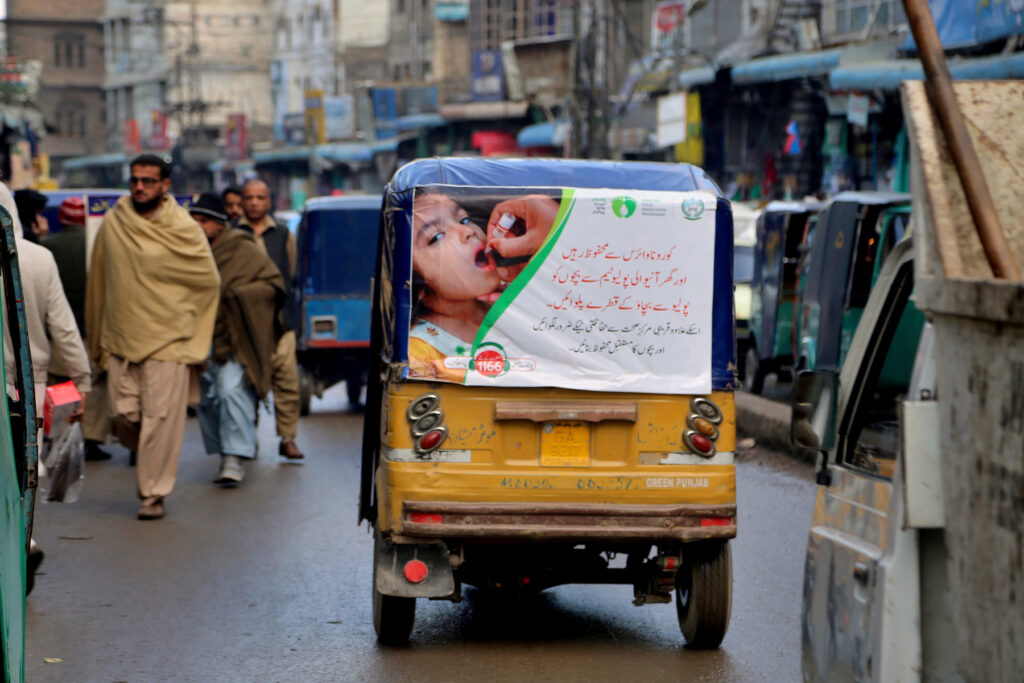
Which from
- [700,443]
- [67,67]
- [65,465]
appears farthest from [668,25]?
[67,67]

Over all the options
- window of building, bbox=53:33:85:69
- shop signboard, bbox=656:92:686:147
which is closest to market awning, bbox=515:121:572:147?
shop signboard, bbox=656:92:686:147

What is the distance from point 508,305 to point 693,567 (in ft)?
4.13

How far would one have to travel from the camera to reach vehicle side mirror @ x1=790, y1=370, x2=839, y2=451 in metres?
3.77

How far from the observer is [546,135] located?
40.7 meters

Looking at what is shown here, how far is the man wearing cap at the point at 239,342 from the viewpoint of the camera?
10297 mm

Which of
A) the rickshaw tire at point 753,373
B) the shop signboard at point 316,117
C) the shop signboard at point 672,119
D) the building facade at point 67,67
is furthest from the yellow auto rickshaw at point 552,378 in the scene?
the building facade at point 67,67

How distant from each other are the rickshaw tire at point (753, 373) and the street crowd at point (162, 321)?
577cm

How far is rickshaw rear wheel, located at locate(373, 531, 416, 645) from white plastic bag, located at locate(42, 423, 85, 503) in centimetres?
189

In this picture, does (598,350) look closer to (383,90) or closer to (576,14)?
(576,14)

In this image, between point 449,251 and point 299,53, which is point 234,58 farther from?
point 449,251

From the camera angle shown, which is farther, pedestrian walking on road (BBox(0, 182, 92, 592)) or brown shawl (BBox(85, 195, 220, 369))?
brown shawl (BBox(85, 195, 220, 369))

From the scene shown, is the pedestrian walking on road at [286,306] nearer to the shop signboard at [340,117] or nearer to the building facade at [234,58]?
the shop signboard at [340,117]

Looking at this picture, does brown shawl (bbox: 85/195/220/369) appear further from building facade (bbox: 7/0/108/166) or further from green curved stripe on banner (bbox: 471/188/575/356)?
building facade (bbox: 7/0/108/166)

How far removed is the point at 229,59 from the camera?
88750mm
